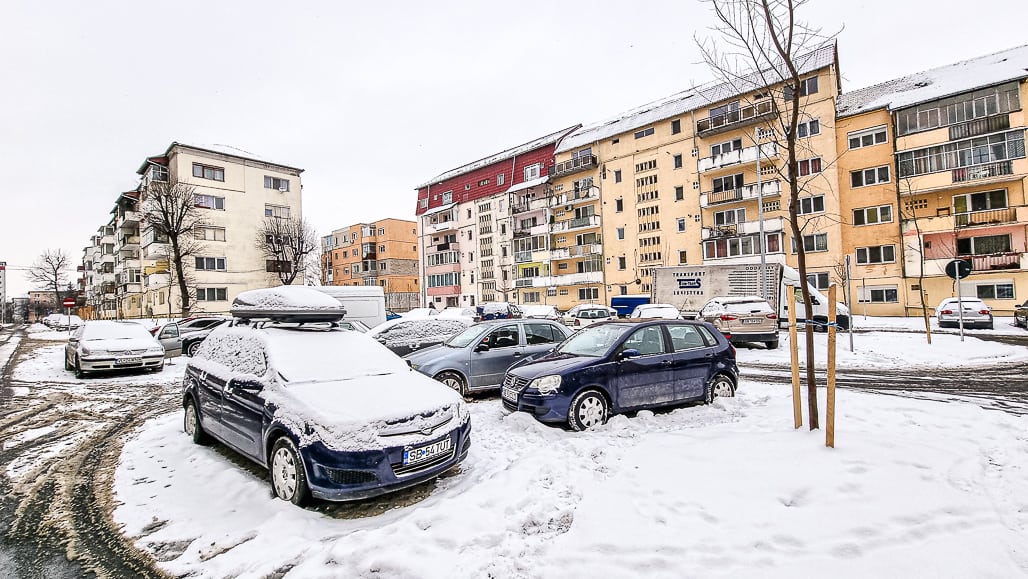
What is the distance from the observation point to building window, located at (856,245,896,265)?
31028 millimetres

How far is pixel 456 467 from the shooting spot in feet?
17.6

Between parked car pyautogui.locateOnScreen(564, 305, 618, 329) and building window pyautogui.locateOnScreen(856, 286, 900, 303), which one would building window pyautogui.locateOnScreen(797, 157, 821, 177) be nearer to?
building window pyautogui.locateOnScreen(856, 286, 900, 303)

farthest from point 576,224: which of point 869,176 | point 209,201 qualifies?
point 209,201

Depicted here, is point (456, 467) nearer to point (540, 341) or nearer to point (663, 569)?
point (663, 569)

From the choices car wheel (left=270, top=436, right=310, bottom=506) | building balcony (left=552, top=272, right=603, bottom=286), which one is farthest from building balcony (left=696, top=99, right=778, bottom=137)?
car wheel (left=270, top=436, right=310, bottom=506)

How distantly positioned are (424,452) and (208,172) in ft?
163

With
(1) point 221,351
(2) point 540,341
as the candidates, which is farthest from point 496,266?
(1) point 221,351

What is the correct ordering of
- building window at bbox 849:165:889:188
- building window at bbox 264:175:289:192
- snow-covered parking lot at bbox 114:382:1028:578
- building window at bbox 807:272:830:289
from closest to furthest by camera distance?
snow-covered parking lot at bbox 114:382:1028:578
building window at bbox 849:165:889:188
building window at bbox 807:272:830:289
building window at bbox 264:175:289:192

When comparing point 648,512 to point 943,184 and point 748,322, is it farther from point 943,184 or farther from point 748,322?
point 943,184

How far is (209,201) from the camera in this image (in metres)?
44.1

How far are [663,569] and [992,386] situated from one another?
10.3m

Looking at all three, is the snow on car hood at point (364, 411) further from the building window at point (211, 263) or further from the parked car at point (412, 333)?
the building window at point (211, 263)

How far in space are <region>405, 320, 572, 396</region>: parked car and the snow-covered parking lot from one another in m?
2.95

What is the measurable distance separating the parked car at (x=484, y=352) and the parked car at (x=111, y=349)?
30.7 ft
